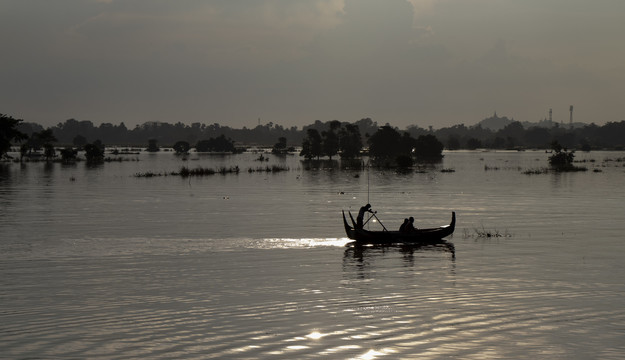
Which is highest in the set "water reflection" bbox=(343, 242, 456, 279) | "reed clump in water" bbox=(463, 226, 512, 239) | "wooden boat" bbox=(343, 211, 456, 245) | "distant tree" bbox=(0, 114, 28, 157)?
"distant tree" bbox=(0, 114, 28, 157)

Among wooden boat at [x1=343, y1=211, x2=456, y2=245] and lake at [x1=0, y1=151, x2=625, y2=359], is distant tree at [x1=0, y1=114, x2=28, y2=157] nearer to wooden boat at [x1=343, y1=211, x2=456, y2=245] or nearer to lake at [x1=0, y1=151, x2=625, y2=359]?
lake at [x1=0, y1=151, x2=625, y2=359]

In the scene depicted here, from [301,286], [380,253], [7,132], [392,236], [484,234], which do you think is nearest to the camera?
[301,286]

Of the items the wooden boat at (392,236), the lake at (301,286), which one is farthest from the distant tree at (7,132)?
the wooden boat at (392,236)

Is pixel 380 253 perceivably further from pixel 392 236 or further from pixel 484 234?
pixel 484 234

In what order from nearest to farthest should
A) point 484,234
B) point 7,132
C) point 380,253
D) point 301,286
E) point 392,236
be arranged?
point 301,286, point 380,253, point 392,236, point 484,234, point 7,132

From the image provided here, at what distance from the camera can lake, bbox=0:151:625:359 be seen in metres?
22.5

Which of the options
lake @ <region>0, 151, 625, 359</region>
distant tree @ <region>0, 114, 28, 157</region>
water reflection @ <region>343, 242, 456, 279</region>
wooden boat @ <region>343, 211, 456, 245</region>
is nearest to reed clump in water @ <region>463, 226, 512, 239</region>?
lake @ <region>0, 151, 625, 359</region>

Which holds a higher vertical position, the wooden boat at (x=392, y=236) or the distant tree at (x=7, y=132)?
the distant tree at (x=7, y=132)

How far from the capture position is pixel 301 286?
32.5 m

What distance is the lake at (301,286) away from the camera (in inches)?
885

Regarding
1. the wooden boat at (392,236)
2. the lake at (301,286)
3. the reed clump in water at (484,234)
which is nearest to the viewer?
the lake at (301,286)

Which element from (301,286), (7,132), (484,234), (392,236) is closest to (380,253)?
(392,236)

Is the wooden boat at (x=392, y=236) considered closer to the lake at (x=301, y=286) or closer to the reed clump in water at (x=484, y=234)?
the lake at (x=301, y=286)

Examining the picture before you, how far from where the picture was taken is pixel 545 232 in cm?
5416
